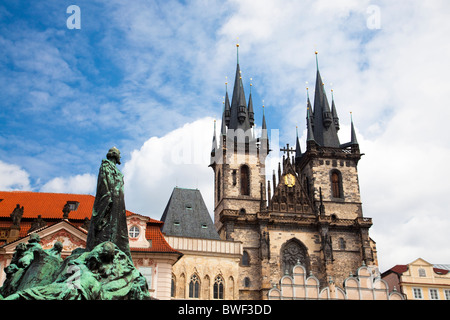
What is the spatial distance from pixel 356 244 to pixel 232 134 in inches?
619

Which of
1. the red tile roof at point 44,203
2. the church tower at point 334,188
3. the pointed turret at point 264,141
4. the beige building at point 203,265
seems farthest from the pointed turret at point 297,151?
the red tile roof at point 44,203

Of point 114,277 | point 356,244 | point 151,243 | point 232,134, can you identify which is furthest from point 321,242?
point 114,277

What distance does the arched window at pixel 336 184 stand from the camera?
4406 cm

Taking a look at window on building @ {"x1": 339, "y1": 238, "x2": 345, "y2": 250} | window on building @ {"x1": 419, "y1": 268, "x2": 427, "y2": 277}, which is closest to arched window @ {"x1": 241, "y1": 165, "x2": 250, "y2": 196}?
window on building @ {"x1": 339, "y1": 238, "x2": 345, "y2": 250}

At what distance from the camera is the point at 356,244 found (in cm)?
4088

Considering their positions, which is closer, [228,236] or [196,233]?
[196,233]

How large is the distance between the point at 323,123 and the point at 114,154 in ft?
139

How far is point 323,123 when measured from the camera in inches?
1913

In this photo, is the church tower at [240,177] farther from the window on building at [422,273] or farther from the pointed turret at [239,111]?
the window on building at [422,273]

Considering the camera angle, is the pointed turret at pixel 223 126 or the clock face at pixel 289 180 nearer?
the clock face at pixel 289 180

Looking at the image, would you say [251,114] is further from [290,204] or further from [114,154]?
[114,154]

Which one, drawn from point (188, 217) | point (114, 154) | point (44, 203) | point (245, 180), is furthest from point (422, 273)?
point (114, 154)

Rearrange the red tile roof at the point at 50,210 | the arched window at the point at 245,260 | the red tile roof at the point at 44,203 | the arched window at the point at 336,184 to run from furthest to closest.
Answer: the arched window at the point at 336,184 → the arched window at the point at 245,260 → the red tile roof at the point at 44,203 → the red tile roof at the point at 50,210

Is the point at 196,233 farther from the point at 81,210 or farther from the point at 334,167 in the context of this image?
the point at 334,167
